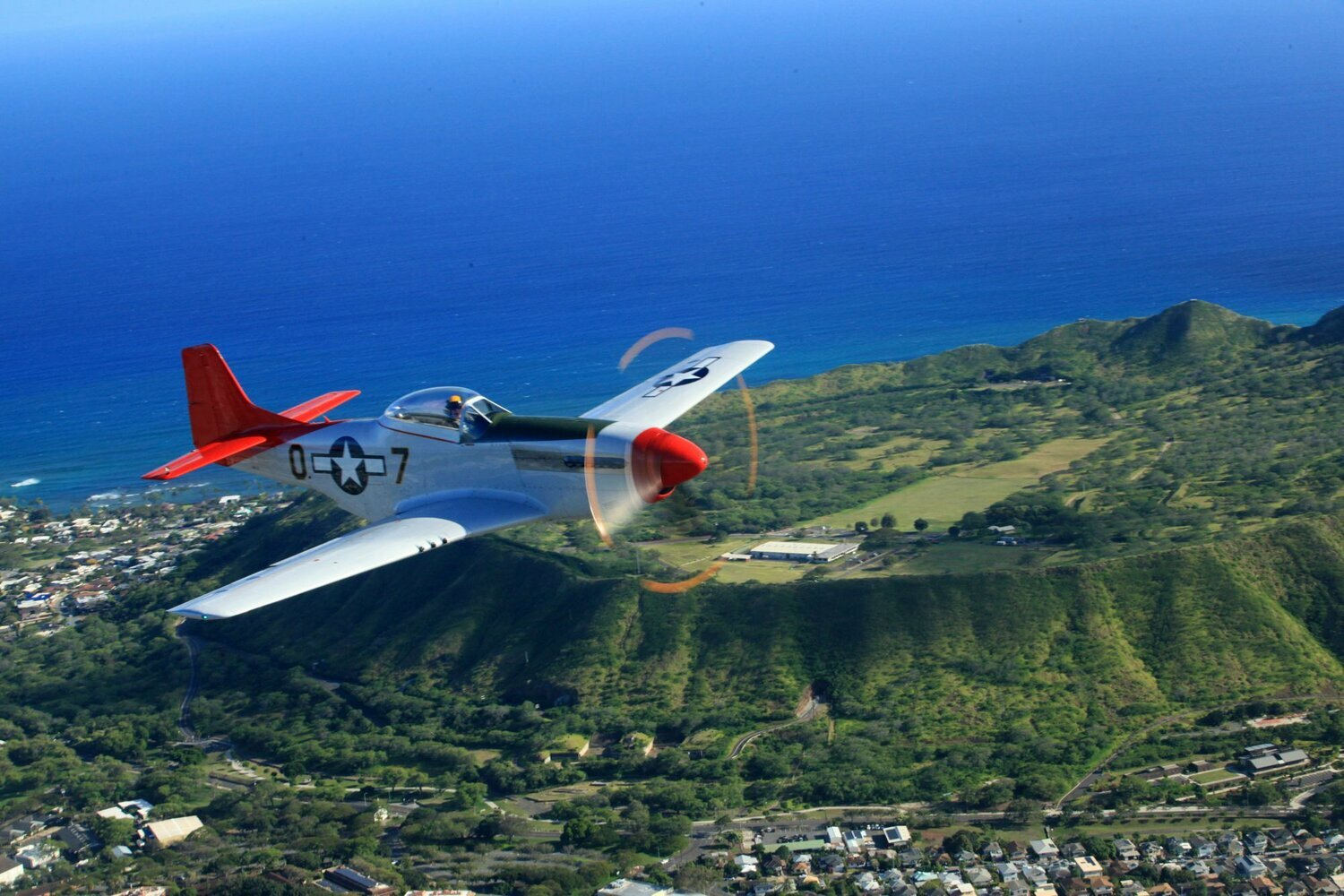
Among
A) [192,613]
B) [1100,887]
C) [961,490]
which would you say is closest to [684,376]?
[192,613]

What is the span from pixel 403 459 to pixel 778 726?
2917cm

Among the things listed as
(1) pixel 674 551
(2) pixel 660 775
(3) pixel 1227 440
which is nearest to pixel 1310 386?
(3) pixel 1227 440

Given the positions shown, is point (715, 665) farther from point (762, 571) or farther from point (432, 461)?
point (432, 461)

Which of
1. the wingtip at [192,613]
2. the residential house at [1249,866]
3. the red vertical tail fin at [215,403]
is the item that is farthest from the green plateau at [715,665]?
the red vertical tail fin at [215,403]

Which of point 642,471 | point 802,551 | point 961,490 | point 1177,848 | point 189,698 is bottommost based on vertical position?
point 1177,848

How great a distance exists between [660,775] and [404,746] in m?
12.4

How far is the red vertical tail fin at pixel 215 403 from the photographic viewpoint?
155 ft

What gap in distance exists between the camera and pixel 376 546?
3969cm

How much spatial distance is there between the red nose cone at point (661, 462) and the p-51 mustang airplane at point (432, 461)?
3 cm

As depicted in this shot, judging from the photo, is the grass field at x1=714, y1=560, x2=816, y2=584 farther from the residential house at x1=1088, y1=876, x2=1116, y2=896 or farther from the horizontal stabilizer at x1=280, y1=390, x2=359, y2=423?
the horizontal stabilizer at x1=280, y1=390, x2=359, y2=423

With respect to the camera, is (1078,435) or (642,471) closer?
(642,471)

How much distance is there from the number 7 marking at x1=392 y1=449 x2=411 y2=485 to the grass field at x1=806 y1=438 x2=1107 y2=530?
155 ft

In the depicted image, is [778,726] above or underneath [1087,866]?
above

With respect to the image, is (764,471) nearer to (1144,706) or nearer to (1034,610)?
(1034,610)
